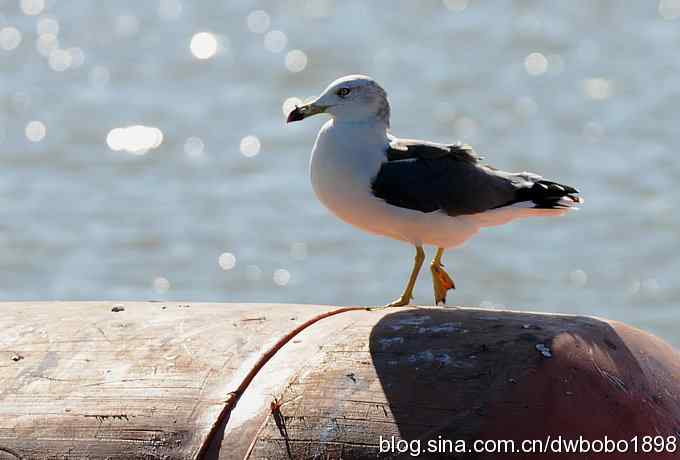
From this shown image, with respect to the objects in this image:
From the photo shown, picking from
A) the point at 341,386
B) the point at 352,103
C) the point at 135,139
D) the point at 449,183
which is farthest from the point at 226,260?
the point at 341,386

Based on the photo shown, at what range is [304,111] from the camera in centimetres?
548

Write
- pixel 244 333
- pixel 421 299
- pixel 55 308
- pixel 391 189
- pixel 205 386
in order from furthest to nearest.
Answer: pixel 421 299 → pixel 391 189 → pixel 55 308 → pixel 244 333 → pixel 205 386

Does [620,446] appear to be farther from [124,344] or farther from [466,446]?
[124,344]

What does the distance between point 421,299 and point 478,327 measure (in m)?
6.49

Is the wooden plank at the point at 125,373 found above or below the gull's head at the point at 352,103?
below

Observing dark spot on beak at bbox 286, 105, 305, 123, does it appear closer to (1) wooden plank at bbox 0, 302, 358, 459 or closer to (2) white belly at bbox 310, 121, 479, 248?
(2) white belly at bbox 310, 121, 479, 248

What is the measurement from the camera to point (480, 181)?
5.27 meters

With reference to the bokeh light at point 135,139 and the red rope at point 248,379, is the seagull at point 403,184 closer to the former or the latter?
the red rope at point 248,379

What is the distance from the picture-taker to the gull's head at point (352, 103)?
5.35 metres

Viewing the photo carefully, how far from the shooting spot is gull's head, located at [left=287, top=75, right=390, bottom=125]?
535 centimetres

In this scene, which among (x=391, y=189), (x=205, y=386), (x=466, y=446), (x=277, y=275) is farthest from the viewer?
(x=277, y=275)

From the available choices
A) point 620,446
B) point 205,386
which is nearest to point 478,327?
point 620,446

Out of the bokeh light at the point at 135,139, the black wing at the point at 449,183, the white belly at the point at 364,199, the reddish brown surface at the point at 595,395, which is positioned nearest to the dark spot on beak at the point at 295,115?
the white belly at the point at 364,199

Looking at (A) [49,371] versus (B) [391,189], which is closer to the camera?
(A) [49,371]
